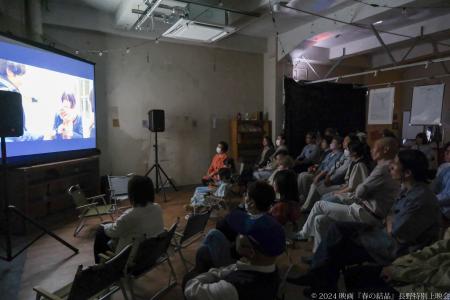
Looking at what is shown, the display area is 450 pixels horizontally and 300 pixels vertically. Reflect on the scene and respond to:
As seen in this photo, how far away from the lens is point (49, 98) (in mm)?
4301

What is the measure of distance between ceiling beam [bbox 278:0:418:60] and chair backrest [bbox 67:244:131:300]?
16.6 feet

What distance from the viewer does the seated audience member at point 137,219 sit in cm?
223

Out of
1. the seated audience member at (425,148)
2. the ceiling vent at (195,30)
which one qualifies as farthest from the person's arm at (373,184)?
the ceiling vent at (195,30)

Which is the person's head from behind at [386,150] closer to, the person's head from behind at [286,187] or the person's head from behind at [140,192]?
the person's head from behind at [286,187]

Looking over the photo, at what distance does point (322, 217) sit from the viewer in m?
2.88

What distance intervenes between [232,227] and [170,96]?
5.11 m

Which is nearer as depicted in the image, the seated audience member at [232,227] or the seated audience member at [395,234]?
the seated audience member at [232,227]

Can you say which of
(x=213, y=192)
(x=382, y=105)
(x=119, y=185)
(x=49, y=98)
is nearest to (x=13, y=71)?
(x=49, y=98)

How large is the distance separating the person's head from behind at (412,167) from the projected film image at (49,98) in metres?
4.21

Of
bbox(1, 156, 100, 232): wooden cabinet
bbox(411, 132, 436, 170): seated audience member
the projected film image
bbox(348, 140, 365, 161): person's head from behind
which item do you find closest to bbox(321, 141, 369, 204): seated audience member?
bbox(348, 140, 365, 161): person's head from behind

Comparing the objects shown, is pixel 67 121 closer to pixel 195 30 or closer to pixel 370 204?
pixel 195 30

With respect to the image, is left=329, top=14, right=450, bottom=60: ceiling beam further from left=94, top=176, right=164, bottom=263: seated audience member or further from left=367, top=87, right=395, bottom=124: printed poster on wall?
left=94, top=176, right=164, bottom=263: seated audience member

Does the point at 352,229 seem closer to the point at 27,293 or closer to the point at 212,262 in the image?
the point at 212,262

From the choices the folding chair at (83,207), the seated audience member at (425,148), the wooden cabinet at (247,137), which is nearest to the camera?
the folding chair at (83,207)
